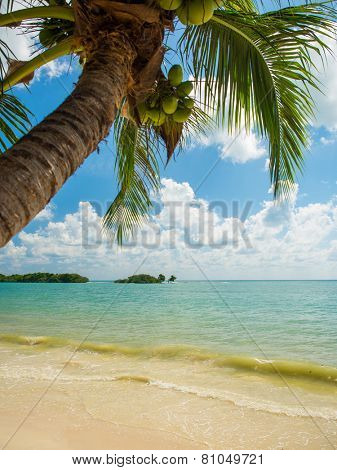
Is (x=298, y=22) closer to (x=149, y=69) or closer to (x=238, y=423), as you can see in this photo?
(x=149, y=69)

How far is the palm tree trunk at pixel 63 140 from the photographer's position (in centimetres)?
133

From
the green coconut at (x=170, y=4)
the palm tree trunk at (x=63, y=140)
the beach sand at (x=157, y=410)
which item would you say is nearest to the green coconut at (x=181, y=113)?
the palm tree trunk at (x=63, y=140)

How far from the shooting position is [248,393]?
643 cm

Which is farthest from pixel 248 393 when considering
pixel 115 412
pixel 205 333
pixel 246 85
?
pixel 205 333

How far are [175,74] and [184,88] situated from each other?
11 centimetres

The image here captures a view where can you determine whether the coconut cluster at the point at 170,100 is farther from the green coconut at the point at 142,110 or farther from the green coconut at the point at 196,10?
the green coconut at the point at 196,10

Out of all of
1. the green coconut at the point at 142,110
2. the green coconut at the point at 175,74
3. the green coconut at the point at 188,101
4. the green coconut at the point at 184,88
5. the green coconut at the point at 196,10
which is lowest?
the green coconut at the point at 142,110

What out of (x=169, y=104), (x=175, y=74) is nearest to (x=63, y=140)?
(x=169, y=104)

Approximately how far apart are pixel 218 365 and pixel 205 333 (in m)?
6.16

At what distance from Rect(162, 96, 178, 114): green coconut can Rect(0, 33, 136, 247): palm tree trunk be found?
1.58 feet

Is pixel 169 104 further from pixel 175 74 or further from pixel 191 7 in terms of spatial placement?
pixel 191 7

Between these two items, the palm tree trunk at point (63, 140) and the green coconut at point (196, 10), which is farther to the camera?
the green coconut at point (196, 10)

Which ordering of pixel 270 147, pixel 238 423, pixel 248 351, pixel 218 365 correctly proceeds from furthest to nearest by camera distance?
pixel 248 351
pixel 218 365
pixel 238 423
pixel 270 147

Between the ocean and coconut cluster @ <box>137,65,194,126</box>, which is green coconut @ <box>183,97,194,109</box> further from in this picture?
the ocean
